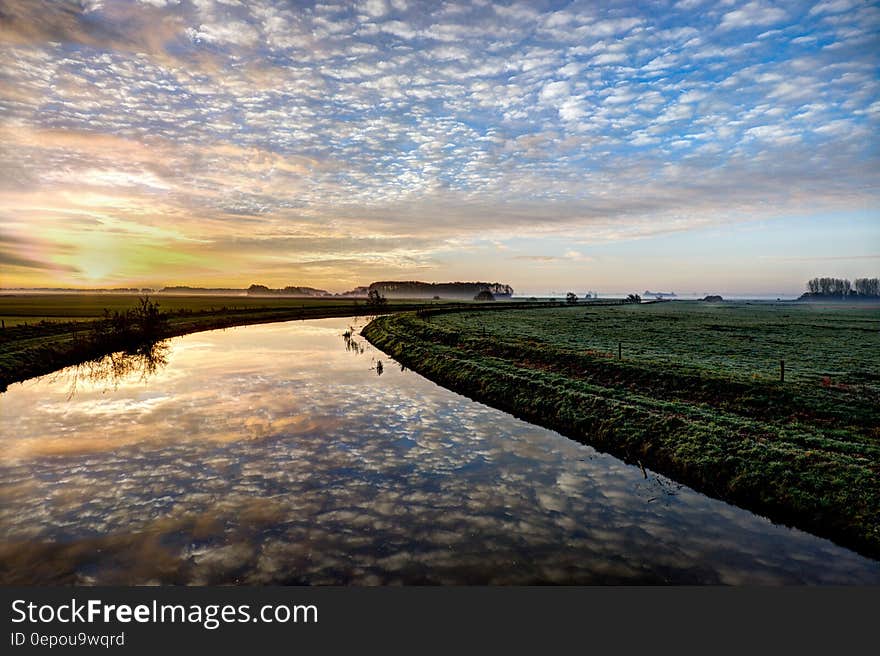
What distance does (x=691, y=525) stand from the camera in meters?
11.7

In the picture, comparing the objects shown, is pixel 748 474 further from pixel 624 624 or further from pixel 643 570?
pixel 624 624

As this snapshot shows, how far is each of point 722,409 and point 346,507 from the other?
18036 millimetres

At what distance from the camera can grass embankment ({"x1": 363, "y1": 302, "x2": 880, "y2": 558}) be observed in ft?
42.3

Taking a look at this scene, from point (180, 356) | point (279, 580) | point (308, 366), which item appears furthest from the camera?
point (180, 356)

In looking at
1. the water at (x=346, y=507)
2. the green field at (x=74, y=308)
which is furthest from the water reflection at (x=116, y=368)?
the green field at (x=74, y=308)

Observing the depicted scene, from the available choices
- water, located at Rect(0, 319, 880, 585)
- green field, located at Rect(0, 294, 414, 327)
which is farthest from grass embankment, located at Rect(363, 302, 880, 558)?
green field, located at Rect(0, 294, 414, 327)

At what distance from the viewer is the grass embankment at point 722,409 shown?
1288 cm

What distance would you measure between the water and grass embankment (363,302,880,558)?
1422mm

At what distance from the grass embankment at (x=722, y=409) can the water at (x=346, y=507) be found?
1.42 meters

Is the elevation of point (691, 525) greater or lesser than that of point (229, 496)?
lesser

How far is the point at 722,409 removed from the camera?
67.8ft

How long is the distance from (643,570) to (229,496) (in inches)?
429

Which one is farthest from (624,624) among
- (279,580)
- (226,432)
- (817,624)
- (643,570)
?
(226,432)

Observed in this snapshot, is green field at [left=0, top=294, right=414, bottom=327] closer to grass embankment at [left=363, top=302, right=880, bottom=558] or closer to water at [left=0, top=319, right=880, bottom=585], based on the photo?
water at [left=0, top=319, right=880, bottom=585]
